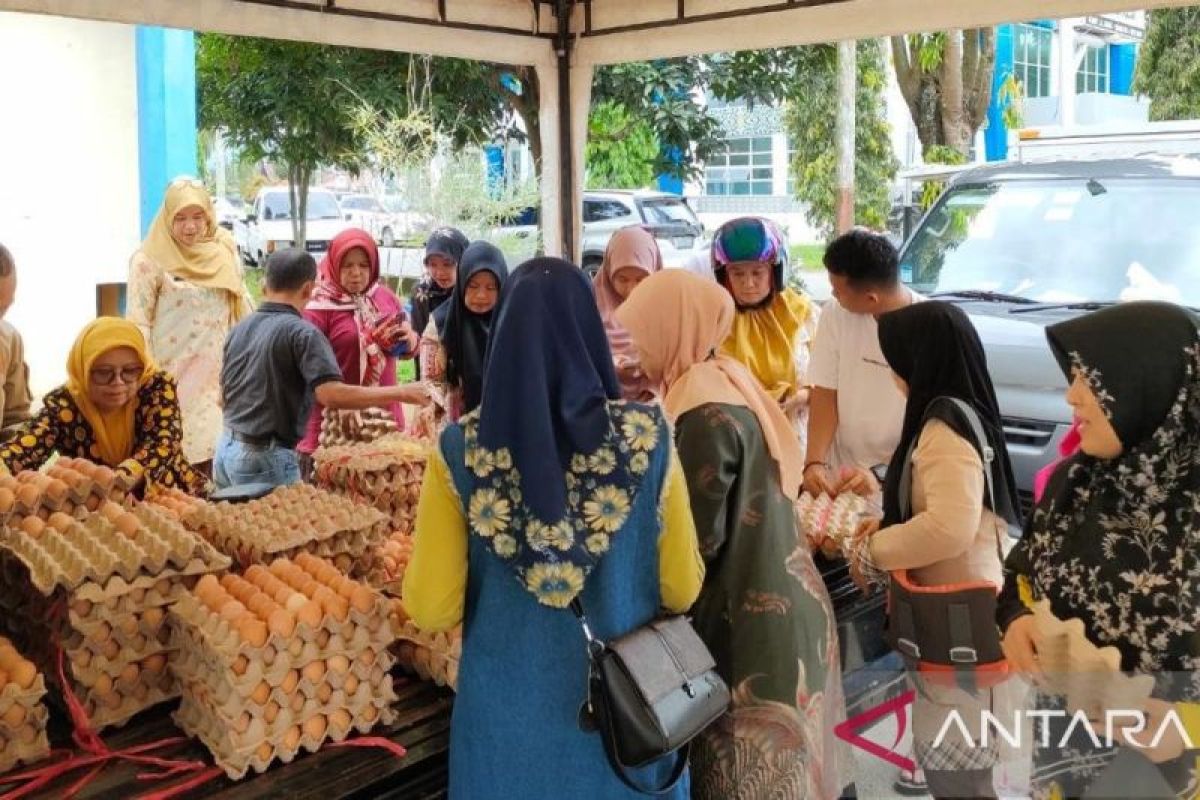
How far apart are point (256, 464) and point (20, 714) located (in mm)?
1753

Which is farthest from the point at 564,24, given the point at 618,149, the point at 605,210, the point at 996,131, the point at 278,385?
the point at 996,131

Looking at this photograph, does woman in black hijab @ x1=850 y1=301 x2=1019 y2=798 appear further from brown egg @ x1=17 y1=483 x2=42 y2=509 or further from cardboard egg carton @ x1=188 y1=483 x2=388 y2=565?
brown egg @ x1=17 y1=483 x2=42 y2=509

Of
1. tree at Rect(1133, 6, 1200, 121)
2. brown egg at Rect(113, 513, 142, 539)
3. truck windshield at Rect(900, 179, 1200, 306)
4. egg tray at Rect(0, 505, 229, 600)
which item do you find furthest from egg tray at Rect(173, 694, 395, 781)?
tree at Rect(1133, 6, 1200, 121)

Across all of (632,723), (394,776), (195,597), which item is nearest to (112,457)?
(195,597)

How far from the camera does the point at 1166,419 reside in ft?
6.32

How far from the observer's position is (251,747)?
1.99m

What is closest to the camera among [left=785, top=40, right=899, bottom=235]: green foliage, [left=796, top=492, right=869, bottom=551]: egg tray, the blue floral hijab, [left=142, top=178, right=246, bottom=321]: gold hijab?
the blue floral hijab

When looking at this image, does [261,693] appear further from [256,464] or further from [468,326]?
[468,326]

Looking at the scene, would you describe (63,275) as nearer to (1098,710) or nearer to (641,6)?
(641,6)

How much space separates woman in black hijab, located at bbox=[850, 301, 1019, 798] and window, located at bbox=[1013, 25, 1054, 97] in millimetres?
20801

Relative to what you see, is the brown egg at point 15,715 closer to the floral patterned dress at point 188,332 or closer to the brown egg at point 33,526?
the brown egg at point 33,526

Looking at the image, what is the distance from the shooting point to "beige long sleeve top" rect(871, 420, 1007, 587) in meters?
2.59

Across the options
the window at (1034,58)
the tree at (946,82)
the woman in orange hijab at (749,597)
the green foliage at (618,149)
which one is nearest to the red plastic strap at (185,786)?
the woman in orange hijab at (749,597)

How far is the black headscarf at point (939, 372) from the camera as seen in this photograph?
2.70 metres
